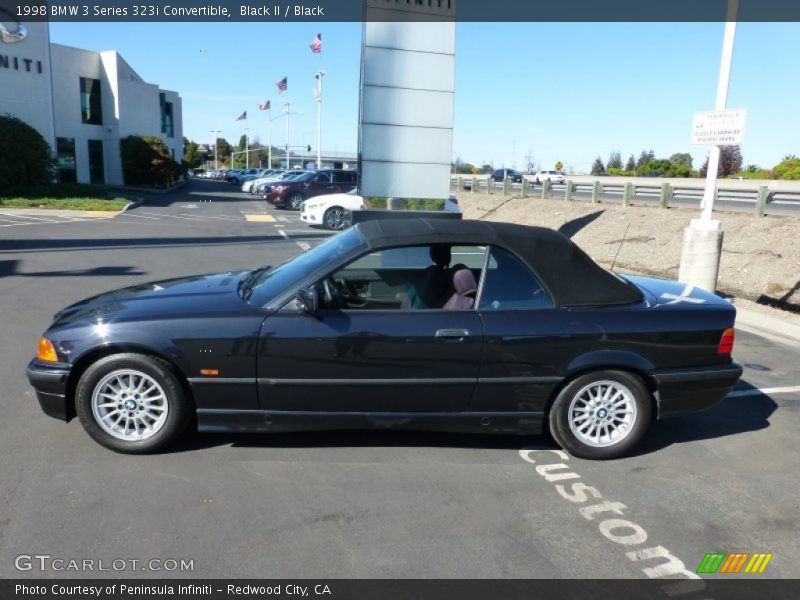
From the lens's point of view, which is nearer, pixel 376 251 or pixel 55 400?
pixel 55 400

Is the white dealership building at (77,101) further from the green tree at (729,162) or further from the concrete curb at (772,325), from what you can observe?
the green tree at (729,162)

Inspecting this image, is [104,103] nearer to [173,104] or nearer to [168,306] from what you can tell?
[173,104]

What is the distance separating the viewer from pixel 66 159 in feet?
116

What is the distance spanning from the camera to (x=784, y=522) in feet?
11.8

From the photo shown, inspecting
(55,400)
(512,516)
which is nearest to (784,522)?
(512,516)

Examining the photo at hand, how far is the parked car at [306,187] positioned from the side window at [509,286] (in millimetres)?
21687

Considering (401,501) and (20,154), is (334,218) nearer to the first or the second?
(20,154)

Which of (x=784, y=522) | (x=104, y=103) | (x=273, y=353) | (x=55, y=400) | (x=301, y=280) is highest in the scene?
Result: (x=104, y=103)

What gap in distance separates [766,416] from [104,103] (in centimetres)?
4131

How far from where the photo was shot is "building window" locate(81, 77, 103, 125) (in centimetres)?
3731

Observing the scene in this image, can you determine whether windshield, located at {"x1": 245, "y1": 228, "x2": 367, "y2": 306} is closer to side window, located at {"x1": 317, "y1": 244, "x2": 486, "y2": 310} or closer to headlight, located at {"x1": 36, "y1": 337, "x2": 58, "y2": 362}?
side window, located at {"x1": 317, "y1": 244, "x2": 486, "y2": 310}

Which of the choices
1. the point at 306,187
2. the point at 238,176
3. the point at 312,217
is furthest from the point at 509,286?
the point at 238,176

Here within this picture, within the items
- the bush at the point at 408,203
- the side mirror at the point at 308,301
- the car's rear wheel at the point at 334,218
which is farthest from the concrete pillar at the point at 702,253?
the car's rear wheel at the point at 334,218
